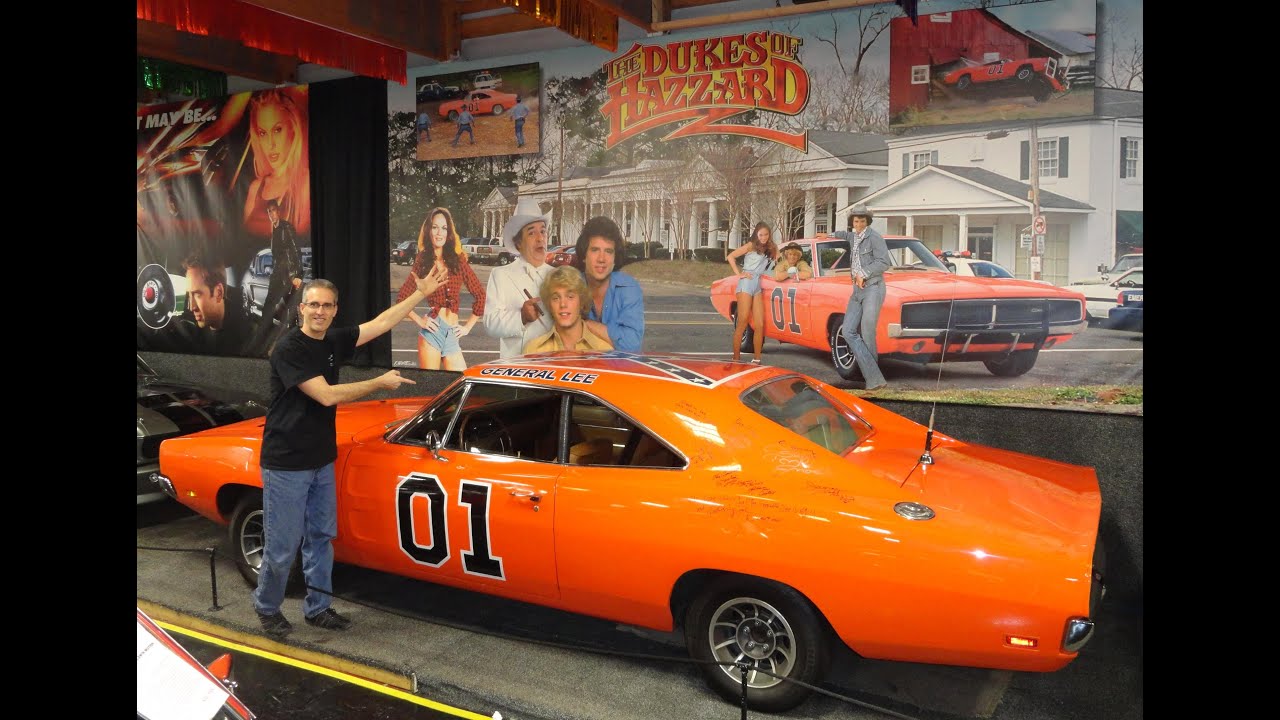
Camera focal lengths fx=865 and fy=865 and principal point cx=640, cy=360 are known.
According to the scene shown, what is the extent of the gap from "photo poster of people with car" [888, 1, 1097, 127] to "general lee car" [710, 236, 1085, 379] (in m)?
0.87

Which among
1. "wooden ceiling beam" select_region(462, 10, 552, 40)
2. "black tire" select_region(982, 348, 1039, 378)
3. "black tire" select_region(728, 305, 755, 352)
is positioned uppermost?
"wooden ceiling beam" select_region(462, 10, 552, 40)

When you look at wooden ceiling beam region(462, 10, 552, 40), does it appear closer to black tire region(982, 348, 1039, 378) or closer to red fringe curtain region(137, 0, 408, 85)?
red fringe curtain region(137, 0, 408, 85)

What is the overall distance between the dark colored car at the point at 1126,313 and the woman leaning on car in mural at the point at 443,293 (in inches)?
178

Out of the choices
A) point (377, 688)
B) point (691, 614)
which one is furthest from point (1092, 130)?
point (377, 688)

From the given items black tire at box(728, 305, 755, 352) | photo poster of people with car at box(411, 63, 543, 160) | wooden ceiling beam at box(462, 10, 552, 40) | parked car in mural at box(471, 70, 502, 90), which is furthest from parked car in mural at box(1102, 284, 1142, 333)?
parked car in mural at box(471, 70, 502, 90)

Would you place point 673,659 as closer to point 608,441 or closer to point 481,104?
point 608,441

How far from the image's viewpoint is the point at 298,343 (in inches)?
149

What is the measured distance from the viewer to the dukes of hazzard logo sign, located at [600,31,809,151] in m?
5.74

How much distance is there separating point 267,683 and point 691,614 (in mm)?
1729

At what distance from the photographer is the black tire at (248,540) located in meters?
4.34

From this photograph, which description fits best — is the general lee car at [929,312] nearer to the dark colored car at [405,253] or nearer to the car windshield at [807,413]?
the car windshield at [807,413]

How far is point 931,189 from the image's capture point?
5.38 meters

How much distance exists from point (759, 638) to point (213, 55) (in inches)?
267

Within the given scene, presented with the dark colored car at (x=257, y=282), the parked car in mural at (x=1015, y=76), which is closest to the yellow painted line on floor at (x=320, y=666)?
the parked car in mural at (x=1015, y=76)
